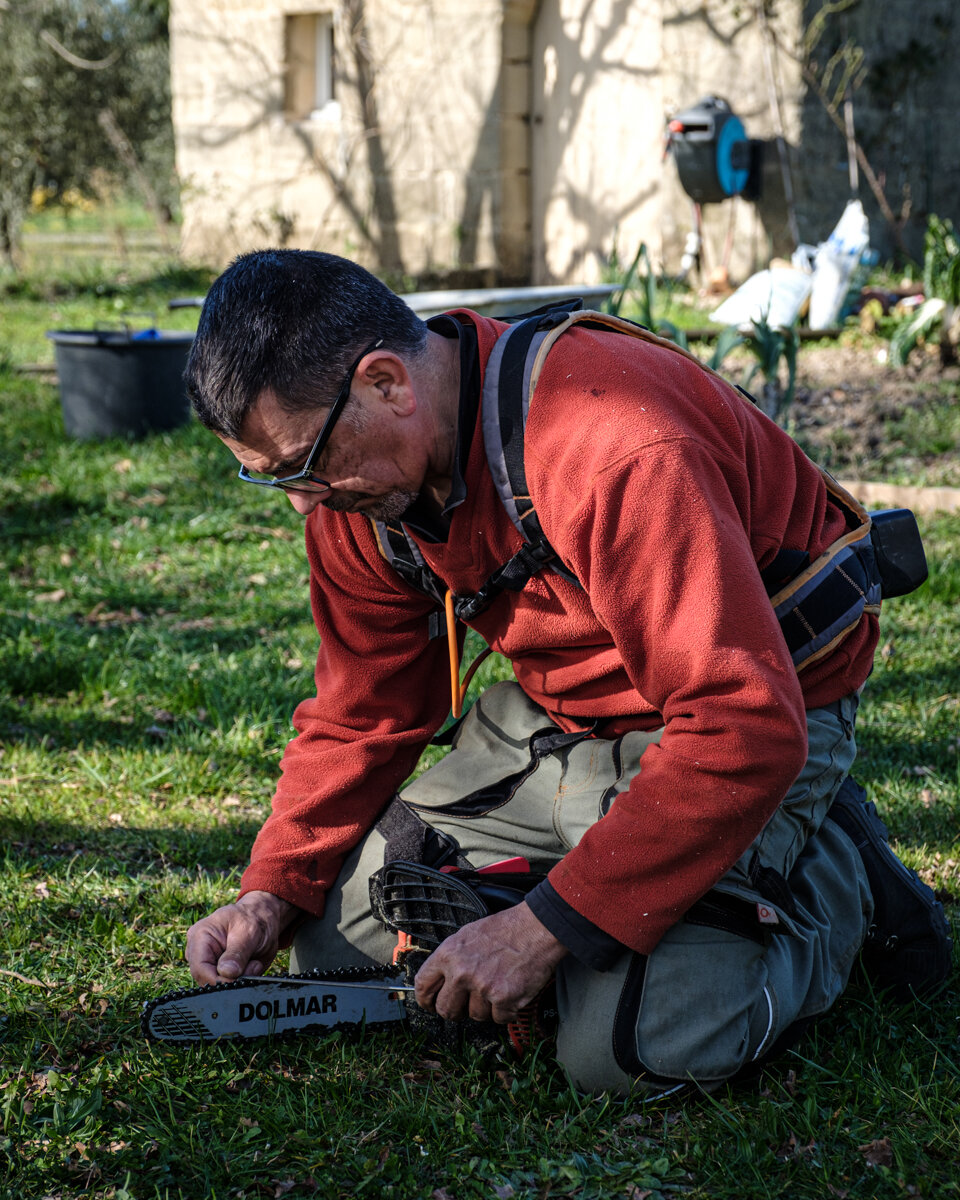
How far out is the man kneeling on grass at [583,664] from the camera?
6.01ft

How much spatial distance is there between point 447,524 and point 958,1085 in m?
1.32

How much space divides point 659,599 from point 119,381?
582 cm

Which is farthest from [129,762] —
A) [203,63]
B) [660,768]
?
[203,63]

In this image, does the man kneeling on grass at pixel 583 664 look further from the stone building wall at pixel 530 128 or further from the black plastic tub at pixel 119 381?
the stone building wall at pixel 530 128

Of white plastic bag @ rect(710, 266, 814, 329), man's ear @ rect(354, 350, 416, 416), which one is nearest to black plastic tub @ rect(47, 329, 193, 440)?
white plastic bag @ rect(710, 266, 814, 329)

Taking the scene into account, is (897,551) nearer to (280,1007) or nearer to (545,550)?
(545,550)

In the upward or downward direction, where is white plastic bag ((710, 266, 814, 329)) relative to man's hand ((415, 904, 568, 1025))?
upward

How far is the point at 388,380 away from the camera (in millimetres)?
2021

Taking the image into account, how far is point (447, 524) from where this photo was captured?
2207 mm

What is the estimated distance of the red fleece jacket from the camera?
1.80 m

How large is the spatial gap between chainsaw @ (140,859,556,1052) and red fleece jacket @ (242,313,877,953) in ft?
0.99

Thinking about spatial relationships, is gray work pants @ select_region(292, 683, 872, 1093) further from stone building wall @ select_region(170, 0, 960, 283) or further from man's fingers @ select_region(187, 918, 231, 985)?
stone building wall @ select_region(170, 0, 960, 283)

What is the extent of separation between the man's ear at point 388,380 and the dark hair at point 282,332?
2 cm

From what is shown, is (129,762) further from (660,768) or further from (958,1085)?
(958,1085)
